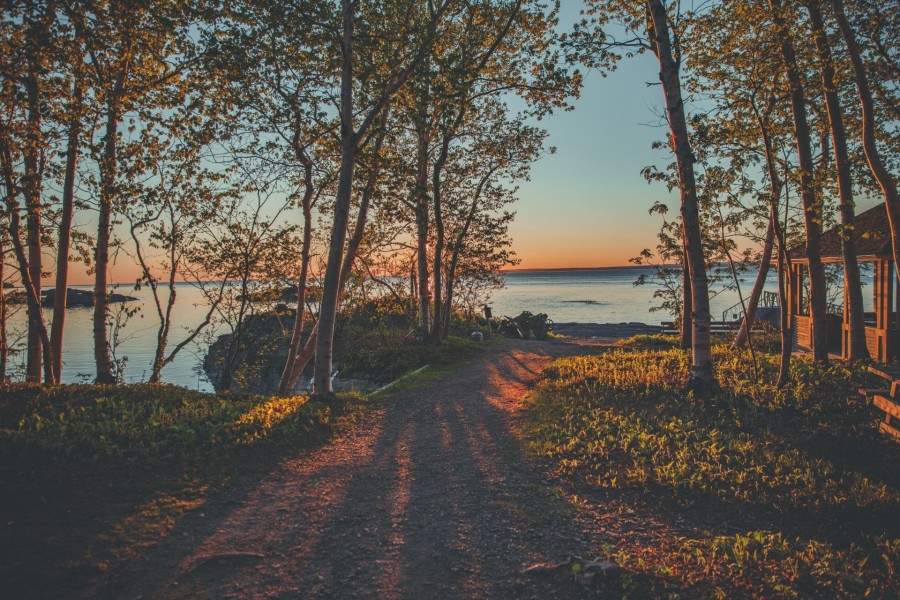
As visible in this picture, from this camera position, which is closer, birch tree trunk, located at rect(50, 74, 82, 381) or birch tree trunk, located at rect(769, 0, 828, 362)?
birch tree trunk, located at rect(50, 74, 82, 381)

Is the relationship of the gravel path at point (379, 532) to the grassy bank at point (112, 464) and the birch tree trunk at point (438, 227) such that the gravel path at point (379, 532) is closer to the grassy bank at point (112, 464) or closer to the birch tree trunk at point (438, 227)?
the grassy bank at point (112, 464)

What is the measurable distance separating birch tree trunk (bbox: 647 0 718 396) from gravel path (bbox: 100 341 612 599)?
4.03 m

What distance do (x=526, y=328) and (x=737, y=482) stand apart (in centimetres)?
2188

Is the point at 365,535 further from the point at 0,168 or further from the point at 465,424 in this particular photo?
the point at 0,168

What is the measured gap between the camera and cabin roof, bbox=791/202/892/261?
12.8m

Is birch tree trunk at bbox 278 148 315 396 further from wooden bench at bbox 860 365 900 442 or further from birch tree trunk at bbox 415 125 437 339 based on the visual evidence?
wooden bench at bbox 860 365 900 442

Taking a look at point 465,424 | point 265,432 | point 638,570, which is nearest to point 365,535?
point 638,570

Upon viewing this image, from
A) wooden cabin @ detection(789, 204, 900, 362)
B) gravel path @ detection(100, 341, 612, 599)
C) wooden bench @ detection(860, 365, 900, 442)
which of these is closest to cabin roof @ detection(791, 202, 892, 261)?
wooden cabin @ detection(789, 204, 900, 362)

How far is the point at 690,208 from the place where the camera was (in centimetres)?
914

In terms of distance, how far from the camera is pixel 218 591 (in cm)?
373

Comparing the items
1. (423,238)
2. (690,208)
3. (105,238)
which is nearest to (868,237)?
(690,208)

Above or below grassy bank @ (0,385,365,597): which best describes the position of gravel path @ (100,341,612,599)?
below

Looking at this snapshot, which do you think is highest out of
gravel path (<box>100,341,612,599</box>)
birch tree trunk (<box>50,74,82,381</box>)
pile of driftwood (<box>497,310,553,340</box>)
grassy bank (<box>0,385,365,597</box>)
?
birch tree trunk (<box>50,74,82,381</box>)

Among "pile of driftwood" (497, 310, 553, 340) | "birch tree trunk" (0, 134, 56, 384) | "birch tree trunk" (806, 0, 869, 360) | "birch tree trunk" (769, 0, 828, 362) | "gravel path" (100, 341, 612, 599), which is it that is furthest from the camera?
"pile of driftwood" (497, 310, 553, 340)
